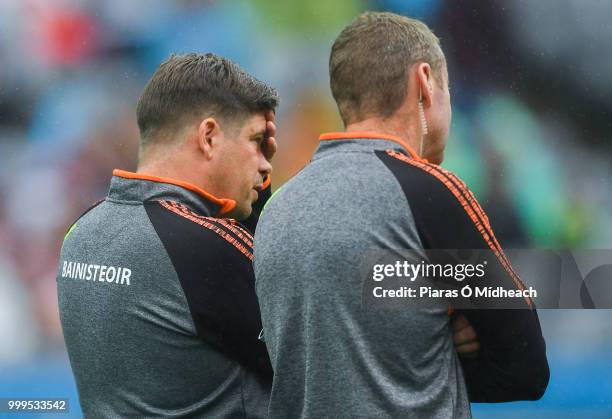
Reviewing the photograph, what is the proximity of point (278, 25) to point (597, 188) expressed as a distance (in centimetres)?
177

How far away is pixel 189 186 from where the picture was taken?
4.55 feet

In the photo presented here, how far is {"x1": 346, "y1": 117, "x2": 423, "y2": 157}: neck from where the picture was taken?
1158 mm

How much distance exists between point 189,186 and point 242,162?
0.13m

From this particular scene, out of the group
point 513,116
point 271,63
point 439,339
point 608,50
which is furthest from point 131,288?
point 608,50

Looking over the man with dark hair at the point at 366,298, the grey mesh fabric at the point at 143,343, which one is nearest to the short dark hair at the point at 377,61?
the man with dark hair at the point at 366,298

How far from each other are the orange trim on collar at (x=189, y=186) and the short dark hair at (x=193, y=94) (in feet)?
0.27

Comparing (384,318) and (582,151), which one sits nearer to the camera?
(384,318)

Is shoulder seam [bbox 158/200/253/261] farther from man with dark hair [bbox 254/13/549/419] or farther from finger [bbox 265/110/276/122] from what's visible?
finger [bbox 265/110/276/122]

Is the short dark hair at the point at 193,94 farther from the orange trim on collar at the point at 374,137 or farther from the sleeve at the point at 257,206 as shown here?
the orange trim on collar at the point at 374,137

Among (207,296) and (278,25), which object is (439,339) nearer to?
(207,296)

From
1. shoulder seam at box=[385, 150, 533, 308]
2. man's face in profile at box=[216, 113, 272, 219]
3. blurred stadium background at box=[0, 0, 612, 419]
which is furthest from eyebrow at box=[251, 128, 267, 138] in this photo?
blurred stadium background at box=[0, 0, 612, 419]

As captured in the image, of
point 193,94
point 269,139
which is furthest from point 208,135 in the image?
point 269,139

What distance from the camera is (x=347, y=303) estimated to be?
42.0 inches

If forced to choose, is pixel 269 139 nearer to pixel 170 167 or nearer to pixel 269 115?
pixel 269 115
